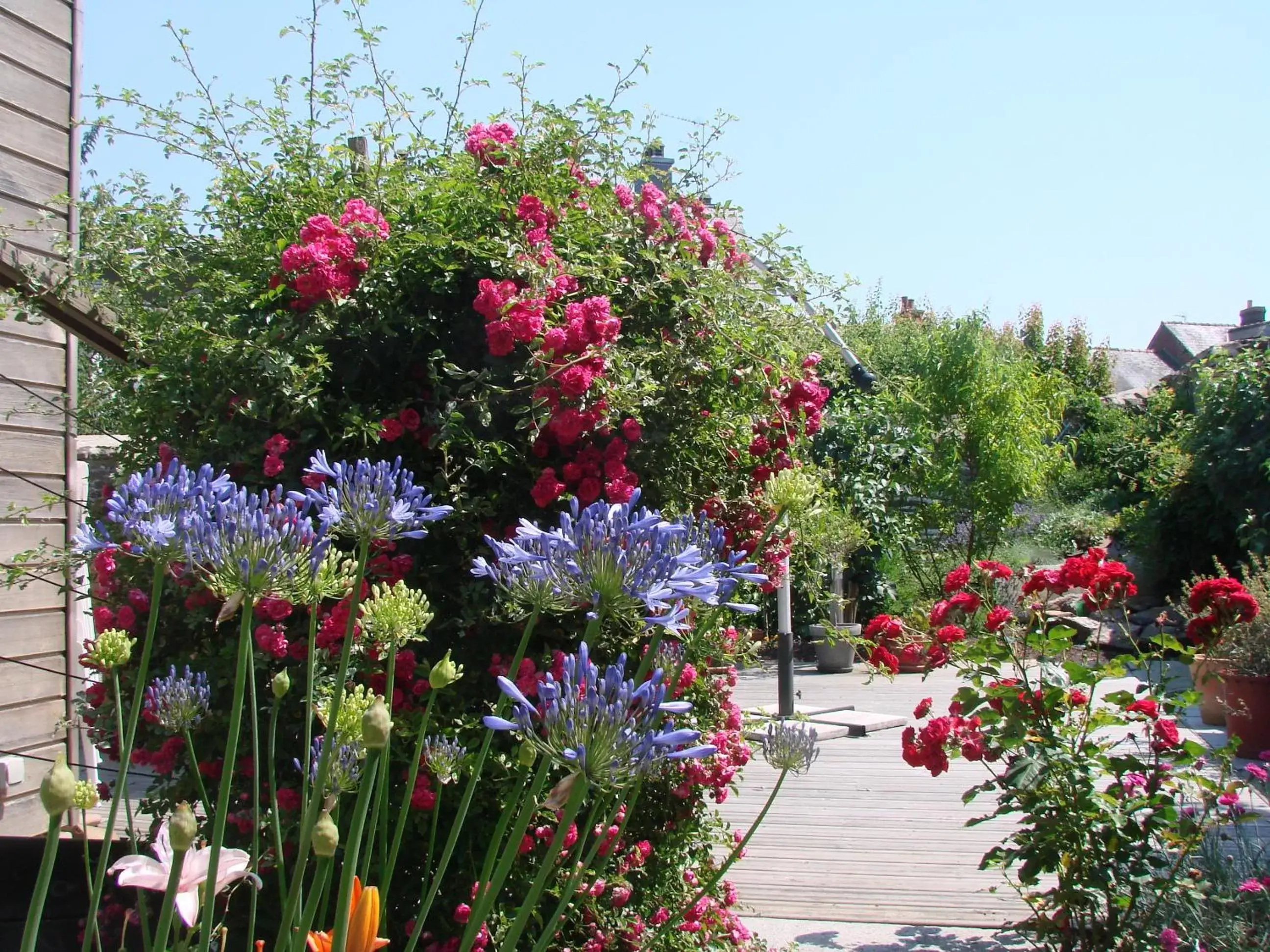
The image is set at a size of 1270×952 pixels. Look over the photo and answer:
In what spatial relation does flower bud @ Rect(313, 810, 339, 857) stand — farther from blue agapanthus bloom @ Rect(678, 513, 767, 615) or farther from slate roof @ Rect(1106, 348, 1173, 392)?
slate roof @ Rect(1106, 348, 1173, 392)

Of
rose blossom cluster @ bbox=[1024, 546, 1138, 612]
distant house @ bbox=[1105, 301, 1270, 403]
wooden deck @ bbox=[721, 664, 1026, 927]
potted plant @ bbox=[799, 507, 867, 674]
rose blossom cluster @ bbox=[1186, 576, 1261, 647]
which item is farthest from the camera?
distant house @ bbox=[1105, 301, 1270, 403]

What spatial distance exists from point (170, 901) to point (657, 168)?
2.65 meters

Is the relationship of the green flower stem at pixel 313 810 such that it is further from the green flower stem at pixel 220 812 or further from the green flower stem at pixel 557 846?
the green flower stem at pixel 557 846

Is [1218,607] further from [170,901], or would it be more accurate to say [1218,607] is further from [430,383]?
[170,901]

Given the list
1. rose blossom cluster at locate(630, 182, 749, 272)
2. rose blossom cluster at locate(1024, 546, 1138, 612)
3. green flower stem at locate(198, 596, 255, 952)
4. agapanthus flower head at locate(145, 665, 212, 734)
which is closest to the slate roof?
rose blossom cluster at locate(1024, 546, 1138, 612)

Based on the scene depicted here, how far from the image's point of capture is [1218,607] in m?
3.00

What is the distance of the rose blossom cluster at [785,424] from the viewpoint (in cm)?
305

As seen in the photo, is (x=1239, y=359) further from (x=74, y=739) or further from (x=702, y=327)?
(x=74, y=739)

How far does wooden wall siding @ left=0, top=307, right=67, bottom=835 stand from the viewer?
11.4 feet

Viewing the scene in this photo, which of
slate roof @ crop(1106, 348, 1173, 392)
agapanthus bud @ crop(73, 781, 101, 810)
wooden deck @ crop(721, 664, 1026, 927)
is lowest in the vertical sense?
wooden deck @ crop(721, 664, 1026, 927)

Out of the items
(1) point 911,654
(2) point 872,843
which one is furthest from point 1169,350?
(1) point 911,654

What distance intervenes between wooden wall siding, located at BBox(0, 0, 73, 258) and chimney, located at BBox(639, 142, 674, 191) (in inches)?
74.0

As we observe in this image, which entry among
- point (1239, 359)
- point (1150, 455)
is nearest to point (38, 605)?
point (1239, 359)

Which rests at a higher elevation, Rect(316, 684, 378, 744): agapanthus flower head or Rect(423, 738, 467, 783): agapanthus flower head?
Rect(316, 684, 378, 744): agapanthus flower head
